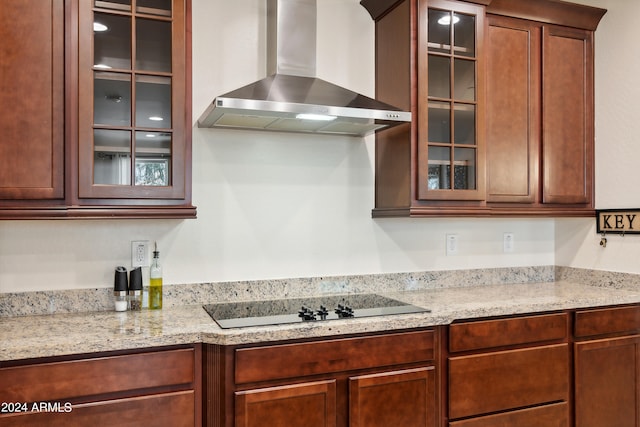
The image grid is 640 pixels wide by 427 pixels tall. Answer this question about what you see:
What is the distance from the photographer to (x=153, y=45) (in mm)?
2066

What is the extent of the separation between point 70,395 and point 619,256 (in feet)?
9.34

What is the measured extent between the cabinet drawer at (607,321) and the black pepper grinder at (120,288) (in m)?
2.16

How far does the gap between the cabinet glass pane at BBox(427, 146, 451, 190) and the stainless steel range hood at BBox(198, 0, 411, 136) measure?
0.96 feet

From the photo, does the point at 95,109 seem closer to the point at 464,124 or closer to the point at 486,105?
the point at 464,124

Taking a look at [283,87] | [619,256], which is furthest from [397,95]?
[619,256]

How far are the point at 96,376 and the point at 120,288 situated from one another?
53 centimetres

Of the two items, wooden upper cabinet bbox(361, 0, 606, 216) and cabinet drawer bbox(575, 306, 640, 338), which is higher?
wooden upper cabinet bbox(361, 0, 606, 216)

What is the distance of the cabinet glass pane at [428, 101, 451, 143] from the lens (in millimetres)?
2508

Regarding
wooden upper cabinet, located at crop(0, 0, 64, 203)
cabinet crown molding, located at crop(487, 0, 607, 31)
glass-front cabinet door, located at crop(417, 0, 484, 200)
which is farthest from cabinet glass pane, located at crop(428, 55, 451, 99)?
wooden upper cabinet, located at crop(0, 0, 64, 203)

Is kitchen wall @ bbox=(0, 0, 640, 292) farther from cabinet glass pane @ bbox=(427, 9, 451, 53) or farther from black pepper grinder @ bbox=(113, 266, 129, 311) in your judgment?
cabinet glass pane @ bbox=(427, 9, 451, 53)

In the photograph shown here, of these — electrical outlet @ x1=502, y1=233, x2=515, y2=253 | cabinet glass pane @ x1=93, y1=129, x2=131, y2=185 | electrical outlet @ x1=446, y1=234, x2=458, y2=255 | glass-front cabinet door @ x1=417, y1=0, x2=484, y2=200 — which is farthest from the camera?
electrical outlet @ x1=502, y1=233, x2=515, y2=253

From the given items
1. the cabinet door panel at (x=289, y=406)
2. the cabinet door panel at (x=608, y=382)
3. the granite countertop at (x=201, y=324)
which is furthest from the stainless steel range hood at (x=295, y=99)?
the cabinet door panel at (x=608, y=382)

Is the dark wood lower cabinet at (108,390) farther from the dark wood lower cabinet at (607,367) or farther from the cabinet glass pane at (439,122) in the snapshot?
the dark wood lower cabinet at (607,367)

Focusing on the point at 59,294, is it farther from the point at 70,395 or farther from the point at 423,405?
the point at 423,405
